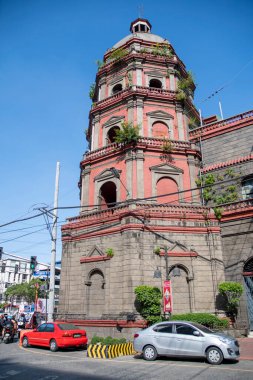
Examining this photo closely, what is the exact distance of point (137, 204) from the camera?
19.8 meters

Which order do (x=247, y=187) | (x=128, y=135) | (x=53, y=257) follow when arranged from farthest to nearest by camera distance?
(x=128, y=135) → (x=247, y=187) → (x=53, y=257)

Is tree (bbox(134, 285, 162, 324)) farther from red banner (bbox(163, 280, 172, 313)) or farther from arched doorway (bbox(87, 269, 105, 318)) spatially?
arched doorway (bbox(87, 269, 105, 318))

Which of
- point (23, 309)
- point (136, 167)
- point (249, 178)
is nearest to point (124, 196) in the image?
point (136, 167)

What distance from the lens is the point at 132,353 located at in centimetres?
1432

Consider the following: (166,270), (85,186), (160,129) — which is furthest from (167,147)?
(166,270)

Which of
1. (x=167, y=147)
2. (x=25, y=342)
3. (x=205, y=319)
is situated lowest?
(x=25, y=342)

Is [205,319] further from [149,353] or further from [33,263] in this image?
[33,263]

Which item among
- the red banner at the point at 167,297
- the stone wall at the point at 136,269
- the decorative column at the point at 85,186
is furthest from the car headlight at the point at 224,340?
the decorative column at the point at 85,186

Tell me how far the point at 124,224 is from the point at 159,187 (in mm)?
4985

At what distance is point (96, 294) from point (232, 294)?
8.58 m

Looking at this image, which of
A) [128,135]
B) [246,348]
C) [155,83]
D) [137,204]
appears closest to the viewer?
[246,348]

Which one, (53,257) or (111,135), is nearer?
(53,257)

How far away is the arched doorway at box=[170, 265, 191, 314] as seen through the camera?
18.1 m

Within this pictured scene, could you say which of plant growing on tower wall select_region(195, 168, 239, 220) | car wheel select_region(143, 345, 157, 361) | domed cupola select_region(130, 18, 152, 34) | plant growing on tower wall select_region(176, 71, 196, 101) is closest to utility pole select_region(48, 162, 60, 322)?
car wheel select_region(143, 345, 157, 361)
